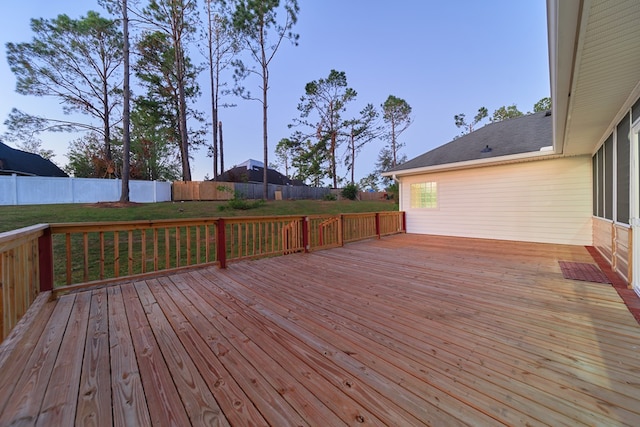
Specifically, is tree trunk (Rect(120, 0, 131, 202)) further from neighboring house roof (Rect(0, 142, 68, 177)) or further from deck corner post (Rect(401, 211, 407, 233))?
deck corner post (Rect(401, 211, 407, 233))

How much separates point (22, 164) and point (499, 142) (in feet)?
69.2

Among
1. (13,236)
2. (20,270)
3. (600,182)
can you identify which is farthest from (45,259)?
(600,182)

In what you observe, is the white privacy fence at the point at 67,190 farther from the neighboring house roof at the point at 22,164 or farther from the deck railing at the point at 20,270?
the deck railing at the point at 20,270

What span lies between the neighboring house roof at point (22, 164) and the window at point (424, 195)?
18055 millimetres

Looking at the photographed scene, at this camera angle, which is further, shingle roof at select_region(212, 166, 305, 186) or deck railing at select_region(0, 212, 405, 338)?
shingle roof at select_region(212, 166, 305, 186)

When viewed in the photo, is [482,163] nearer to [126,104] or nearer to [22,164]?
[126,104]

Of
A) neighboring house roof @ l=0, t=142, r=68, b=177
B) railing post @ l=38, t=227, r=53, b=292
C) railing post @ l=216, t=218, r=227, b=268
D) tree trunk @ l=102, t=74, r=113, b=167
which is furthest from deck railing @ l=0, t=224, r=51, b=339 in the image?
neighboring house roof @ l=0, t=142, r=68, b=177

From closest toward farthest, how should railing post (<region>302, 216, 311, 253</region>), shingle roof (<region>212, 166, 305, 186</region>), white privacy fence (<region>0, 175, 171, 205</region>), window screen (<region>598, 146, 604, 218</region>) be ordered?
window screen (<region>598, 146, 604, 218</region>) < railing post (<region>302, 216, 311, 253</region>) < white privacy fence (<region>0, 175, 171, 205</region>) < shingle roof (<region>212, 166, 305, 186</region>)

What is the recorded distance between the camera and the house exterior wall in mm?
5676

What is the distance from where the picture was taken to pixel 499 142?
690cm

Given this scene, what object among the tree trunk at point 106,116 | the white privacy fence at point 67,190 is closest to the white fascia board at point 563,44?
the white privacy fence at point 67,190

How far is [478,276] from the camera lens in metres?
3.48

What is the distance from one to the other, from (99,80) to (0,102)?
3.68m

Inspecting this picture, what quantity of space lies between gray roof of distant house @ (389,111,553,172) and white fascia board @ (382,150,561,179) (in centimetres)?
9
